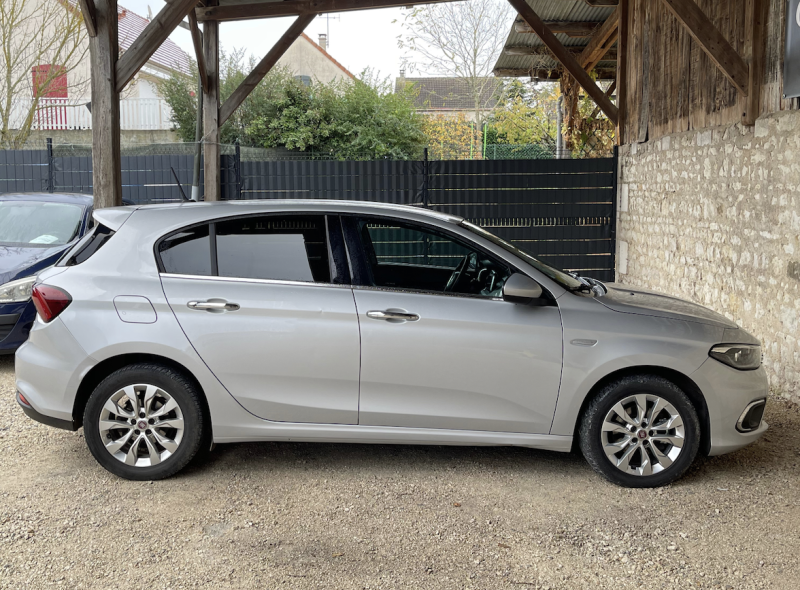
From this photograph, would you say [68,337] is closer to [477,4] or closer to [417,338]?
[417,338]

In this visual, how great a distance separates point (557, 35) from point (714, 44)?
838cm

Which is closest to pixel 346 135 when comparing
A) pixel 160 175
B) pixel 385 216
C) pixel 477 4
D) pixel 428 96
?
pixel 160 175

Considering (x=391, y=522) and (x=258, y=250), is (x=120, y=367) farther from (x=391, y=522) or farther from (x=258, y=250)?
(x=391, y=522)

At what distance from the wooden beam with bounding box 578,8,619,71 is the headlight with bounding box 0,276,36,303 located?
389 inches

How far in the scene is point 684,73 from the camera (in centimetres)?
941

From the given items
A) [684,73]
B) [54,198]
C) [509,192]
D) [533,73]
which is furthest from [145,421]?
[533,73]

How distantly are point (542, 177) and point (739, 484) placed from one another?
8.66m

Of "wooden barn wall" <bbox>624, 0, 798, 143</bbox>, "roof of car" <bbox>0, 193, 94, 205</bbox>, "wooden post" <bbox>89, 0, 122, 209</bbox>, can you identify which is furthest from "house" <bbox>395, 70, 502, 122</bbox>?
"wooden post" <bbox>89, 0, 122, 209</bbox>

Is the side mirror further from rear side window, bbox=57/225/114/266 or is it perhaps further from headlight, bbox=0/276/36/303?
headlight, bbox=0/276/36/303

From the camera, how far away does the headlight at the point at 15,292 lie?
7.09 metres

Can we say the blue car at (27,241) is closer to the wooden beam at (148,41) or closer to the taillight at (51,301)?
the wooden beam at (148,41)

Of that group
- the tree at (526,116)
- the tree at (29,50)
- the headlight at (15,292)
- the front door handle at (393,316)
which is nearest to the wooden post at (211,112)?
the headlight at (15,292)

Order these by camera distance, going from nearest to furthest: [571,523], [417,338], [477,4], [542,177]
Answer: [571,523] → [417,338] → [542,177] → [477,4]

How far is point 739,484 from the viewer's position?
15.5 feet
